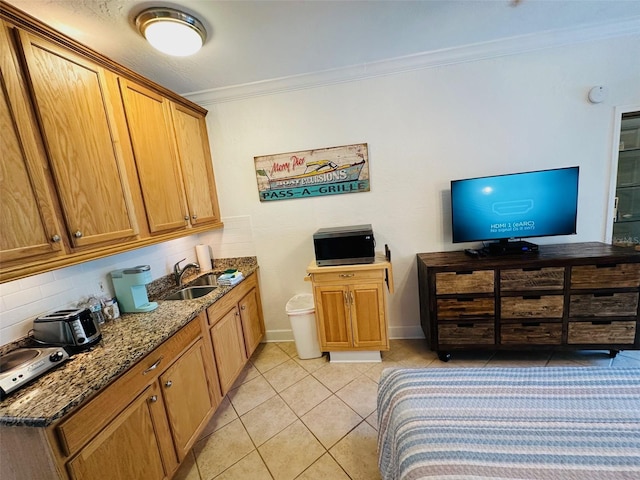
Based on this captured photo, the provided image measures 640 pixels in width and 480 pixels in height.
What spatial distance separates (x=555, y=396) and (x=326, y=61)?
8.35 ft

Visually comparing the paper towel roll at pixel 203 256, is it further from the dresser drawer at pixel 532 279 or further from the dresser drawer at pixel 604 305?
the dresser drawer at pixel 604 305

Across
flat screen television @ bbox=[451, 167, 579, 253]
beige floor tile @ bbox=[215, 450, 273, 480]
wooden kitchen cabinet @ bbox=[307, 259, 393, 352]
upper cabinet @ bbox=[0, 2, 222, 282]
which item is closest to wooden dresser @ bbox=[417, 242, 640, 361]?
flat screen television @ bbox=[451, 167, 579, 253]

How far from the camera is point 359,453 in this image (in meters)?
1.57

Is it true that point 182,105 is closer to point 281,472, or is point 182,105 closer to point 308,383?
point 308,383

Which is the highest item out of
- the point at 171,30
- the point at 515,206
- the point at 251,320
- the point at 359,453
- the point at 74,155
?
the point at 171,30

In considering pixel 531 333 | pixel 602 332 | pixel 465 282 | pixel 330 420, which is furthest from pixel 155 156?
pixel 602 332

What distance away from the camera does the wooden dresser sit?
1.97 metres

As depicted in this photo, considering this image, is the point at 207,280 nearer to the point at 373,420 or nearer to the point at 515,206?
the point at 373,420

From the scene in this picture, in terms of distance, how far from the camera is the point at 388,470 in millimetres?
1093

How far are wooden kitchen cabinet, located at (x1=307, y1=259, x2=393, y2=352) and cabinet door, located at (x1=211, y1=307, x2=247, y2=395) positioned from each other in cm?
69

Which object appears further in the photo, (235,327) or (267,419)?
(235,327)

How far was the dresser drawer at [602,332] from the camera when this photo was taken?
6.59ft

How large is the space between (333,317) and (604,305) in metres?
2.07

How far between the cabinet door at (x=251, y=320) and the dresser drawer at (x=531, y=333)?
2155 millimetres
